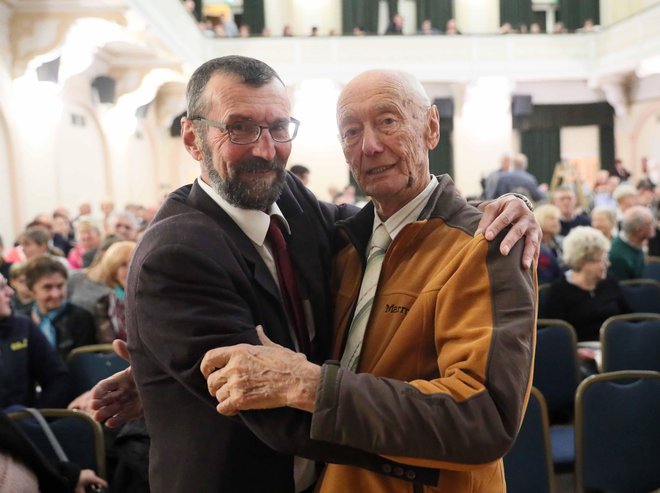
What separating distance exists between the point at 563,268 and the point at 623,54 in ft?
37.9

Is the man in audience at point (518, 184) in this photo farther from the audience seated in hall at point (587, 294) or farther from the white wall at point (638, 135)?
the white wall at point (638, 135)

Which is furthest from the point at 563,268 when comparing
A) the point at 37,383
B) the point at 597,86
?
the point at 597,86

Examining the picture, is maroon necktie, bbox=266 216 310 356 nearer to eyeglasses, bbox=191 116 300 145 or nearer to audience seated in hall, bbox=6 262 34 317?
eyeglasses, bbox=191 116 300 145

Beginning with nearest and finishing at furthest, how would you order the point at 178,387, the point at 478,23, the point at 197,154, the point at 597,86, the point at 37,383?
the point at 178,387, the point at 197,154, the point at 37,383, the point at 597,86, the point at 478,23

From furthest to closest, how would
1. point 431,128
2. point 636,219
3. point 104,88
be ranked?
1. point 104,88
2. point 636,219
3. point 431,128

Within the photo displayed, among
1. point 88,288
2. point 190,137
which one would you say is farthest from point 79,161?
point 190,137

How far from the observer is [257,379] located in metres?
1.21

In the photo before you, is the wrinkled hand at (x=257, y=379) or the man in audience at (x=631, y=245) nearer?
the wrinkled hand at (x=257, y=379)

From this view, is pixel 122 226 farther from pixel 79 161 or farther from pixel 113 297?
pixel 79 161

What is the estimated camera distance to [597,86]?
58.1 feet

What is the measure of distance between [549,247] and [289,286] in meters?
5.03

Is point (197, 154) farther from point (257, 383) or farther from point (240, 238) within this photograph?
point (257, 383)

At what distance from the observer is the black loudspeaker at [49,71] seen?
9.35m

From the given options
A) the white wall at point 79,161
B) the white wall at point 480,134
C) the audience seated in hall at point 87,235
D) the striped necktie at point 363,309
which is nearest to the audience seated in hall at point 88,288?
the audience seated in hall at point 87,235
